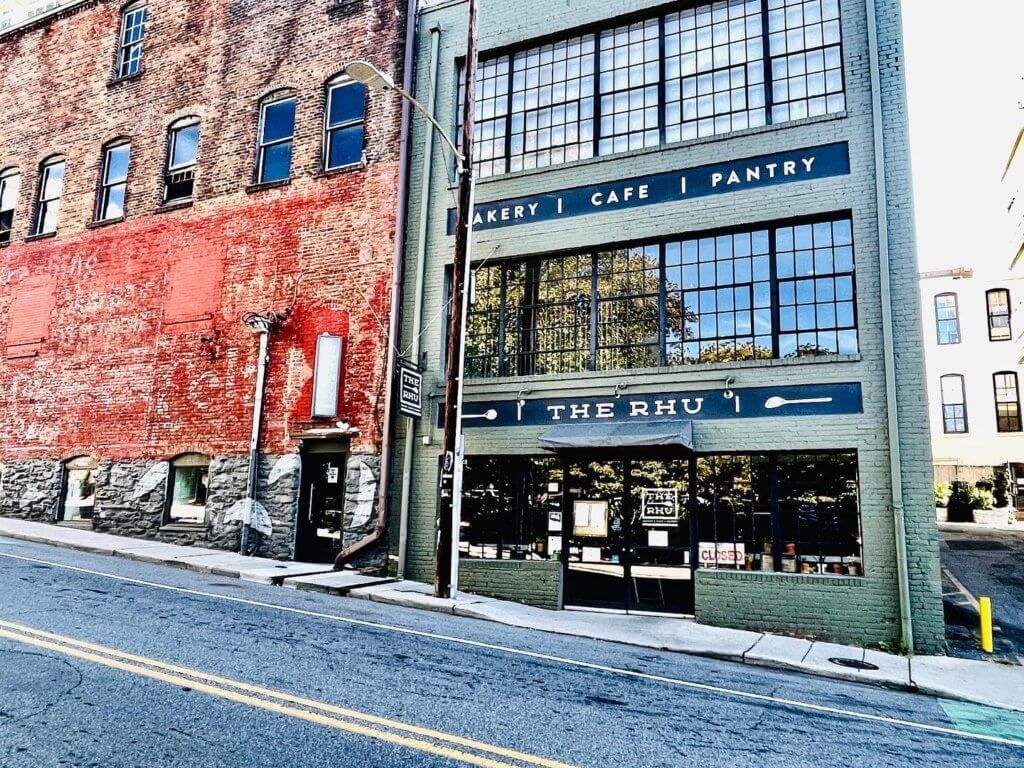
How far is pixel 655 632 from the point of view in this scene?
10.4 meters

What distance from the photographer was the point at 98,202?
19234mm

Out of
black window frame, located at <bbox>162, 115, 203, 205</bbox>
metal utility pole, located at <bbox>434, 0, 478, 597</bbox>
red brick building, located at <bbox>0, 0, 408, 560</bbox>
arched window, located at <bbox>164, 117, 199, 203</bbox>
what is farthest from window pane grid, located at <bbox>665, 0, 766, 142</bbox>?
arched window, located at <bbox>164, 117, 199, 203</bbox>

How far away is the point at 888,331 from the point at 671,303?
11.0 feet

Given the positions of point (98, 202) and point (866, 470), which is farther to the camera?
point (98, 202)

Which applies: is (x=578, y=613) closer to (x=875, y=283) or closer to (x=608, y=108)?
(x=875, y=283)

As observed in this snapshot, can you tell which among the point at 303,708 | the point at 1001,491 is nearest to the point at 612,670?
the point at 303,708

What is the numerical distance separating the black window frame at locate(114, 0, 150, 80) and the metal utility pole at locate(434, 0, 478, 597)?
11929mm

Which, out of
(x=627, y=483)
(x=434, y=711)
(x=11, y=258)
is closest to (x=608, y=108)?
(x=627, y=483)

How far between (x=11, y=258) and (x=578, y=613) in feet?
61.7

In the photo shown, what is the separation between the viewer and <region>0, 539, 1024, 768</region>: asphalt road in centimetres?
454

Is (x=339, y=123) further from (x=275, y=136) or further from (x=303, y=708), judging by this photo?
(x=303, y=708)

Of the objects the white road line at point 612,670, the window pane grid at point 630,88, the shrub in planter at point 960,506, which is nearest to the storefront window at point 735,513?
the white road line at point 612,670

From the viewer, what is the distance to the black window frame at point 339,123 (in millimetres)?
15703

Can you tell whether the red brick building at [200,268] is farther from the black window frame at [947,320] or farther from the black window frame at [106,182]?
the black window frame at [947,320]
